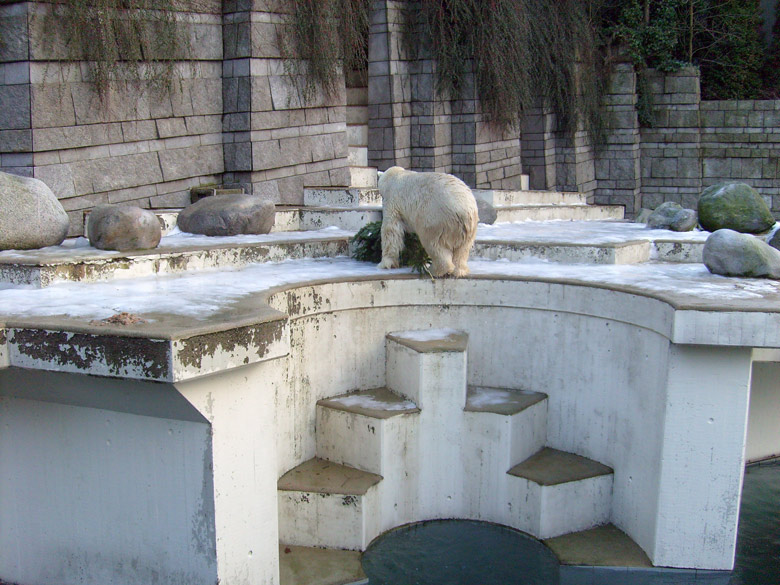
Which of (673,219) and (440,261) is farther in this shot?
(673,219)

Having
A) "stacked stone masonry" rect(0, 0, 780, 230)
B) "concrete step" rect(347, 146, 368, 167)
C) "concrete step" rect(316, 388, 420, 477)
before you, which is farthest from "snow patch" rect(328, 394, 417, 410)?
"concrete step" rect(347, 146, 368, 167)

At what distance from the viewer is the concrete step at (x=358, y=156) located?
1051cm

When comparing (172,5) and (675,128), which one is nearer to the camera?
(172,5)

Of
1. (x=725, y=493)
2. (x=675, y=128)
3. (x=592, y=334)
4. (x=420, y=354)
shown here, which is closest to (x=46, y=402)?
(x=420, y=354)

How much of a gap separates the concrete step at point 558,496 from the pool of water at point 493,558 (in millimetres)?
140

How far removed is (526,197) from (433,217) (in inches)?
213

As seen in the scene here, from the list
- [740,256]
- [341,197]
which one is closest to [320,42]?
[341,197]

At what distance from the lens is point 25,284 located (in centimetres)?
498

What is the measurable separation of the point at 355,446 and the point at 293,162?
178 inches

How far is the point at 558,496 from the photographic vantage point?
16.6 ft

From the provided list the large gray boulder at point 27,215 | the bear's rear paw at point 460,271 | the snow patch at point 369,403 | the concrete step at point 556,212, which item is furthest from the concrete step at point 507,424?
the concrete step at point 556,212

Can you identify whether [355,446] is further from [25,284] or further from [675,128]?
[675,128]

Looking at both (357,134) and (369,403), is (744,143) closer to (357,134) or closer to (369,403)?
(357,134)

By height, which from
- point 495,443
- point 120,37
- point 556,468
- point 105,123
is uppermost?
point 120,37
